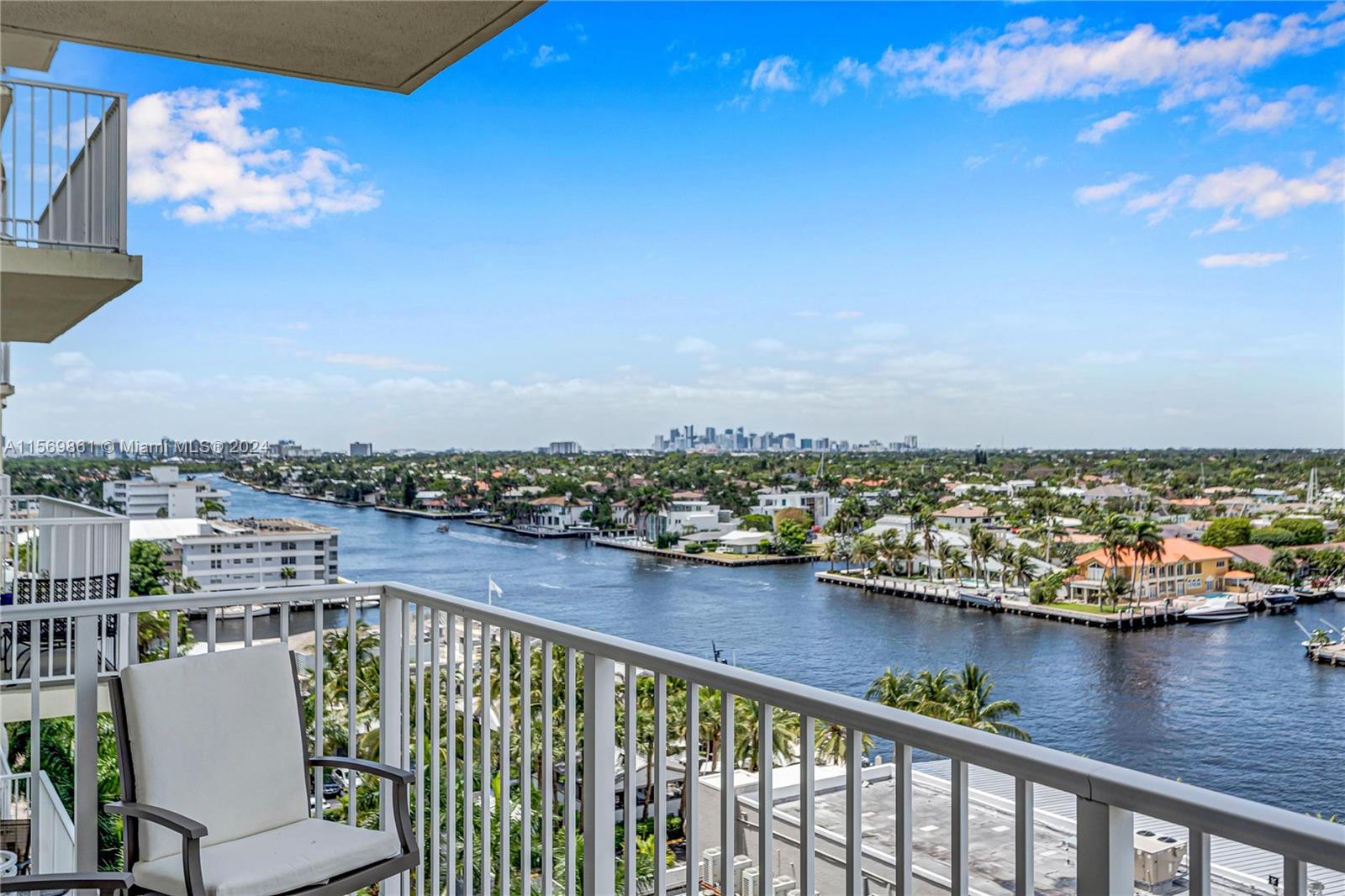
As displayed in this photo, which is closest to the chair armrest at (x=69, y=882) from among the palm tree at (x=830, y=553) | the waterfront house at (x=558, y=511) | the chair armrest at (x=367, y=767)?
the chair armrest at (x=367, y=767)

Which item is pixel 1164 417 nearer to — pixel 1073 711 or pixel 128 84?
pixel 1073 711

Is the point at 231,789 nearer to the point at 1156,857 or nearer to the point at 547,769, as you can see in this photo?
the point at 547,769

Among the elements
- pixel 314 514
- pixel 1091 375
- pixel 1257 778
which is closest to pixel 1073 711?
pixel 1257 778

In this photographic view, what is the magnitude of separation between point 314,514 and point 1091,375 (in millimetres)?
24278

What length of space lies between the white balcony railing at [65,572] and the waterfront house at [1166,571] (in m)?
17.2

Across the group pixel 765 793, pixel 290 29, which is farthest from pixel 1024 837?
pixel 290 29

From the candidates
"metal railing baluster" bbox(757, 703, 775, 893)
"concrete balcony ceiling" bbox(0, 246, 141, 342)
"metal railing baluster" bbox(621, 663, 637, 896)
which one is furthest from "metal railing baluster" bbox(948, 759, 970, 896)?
"concrete balcony ceiling" bbox(0, 246, 141, 342)

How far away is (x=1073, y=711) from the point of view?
23078 millimetres

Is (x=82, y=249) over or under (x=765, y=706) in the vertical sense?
over

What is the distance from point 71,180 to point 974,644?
72.8 ft

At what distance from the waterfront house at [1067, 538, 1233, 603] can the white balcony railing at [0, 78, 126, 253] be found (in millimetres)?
17782

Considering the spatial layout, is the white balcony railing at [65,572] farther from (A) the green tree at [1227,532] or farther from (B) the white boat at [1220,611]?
(B) the white boat at [1220,611]

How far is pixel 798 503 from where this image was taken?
28219mm

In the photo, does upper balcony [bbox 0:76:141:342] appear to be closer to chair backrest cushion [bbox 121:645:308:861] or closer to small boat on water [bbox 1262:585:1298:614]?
chair backrest cushion [bbox 121:645:308:861]
